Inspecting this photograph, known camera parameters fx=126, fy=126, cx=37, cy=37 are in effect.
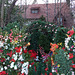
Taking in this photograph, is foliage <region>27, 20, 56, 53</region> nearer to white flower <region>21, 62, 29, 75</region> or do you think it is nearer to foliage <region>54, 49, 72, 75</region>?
white flower <region>21, 62, 29, 75</region>

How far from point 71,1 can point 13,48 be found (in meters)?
7.36

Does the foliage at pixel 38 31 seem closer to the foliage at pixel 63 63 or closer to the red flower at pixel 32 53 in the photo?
the red flower at pixel 32 53

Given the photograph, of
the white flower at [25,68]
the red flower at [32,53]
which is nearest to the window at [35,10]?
the red flower at [32,53]

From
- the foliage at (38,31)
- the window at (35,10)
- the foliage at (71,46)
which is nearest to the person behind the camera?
the foliage at (71,46)

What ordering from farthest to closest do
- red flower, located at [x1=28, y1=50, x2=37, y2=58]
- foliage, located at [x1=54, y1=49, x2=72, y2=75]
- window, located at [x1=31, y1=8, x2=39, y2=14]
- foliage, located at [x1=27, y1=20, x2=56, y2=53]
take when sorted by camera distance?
window, located at [x1=31, y1=8, x2=39, y2=14] < foliage, located at [x1=27, y1=20, x2=56, y2=53] < red flower, located at [x1=28, y1=50, x2=37, y2=58] < foliage, located at [x1=54, y1=49, x2=72, y2=75]

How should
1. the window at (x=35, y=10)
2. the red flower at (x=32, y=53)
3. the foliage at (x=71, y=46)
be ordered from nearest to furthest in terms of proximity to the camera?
the foliage at (x=71, y=46) → the red flower at (x=32, y=53) → the window at (x=35, y=10)

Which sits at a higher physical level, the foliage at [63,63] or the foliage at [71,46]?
the foliage at [71,46]

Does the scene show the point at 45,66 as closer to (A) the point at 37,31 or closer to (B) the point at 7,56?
(B) the point at 7,56

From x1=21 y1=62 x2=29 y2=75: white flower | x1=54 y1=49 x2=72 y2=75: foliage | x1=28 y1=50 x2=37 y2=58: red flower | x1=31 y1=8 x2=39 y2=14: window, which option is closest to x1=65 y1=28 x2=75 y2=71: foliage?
x1=54 y1=49 x2=72 y2=75: foliage

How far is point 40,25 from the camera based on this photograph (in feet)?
12.9

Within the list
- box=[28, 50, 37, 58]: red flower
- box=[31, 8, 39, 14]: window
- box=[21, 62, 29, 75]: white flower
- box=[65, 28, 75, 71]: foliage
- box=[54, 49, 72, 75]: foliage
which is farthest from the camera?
box=[31, 8, 39, 14]: window

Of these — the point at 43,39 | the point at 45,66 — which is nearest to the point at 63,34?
the point at 43,39

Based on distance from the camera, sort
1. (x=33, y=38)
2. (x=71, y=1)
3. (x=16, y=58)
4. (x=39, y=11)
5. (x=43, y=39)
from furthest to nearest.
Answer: (x=39, y=11) → (x=71, y=1) → (x=33, y=38) → (x=43, y=39) → (x=16, y=58)

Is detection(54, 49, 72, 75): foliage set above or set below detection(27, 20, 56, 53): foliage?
below
